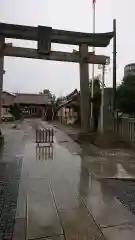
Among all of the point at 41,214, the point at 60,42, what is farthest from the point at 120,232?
the point at 60,42

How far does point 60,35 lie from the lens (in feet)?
55.4

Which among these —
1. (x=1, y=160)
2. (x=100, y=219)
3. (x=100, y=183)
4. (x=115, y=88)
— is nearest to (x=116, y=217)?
(x=100, y=219)

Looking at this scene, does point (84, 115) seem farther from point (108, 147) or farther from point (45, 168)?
point (45, 168)

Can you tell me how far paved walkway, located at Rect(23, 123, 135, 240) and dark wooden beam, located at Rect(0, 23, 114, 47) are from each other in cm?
946

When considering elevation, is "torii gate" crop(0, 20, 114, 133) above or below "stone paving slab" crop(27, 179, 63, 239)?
above

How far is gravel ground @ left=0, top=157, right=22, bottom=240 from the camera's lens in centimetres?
458

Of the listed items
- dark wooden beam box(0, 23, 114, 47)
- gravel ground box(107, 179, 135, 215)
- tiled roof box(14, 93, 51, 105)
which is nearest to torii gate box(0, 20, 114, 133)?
dark wooden beam box(0, 23, 114, 47)

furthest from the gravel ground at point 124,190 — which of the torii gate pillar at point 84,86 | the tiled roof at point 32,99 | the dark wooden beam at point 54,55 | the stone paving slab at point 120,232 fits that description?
the tiled roof at point 32,99

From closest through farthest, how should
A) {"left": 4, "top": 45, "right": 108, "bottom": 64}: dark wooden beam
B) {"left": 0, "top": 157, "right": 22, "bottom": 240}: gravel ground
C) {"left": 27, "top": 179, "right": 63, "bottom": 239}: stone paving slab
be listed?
1. {"left": 27, "top": 179, "right": 63, "bottom": 239}: stone paving slab
2. {"left": 0, "top": 157, "right": 22, "bottom": 240}: gravel ground
3. {"left": 4, "top": 45, "right": 108, "bottom": 64}: dark wooden beam

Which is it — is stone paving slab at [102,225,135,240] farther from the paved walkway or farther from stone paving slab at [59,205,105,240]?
stone paving slab at [59,205,105,240]

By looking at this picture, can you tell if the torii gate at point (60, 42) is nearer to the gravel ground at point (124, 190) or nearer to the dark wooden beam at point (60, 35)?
the dark wooden beam at point (60, 35)

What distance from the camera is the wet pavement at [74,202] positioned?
14.6ft

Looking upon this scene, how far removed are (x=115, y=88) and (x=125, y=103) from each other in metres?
3.67

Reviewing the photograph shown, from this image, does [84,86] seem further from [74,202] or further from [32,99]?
[32,99]
